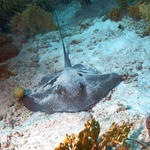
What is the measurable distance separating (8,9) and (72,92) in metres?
5.99

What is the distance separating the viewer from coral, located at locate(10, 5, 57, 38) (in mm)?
6855

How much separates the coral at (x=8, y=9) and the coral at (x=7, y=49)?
142 centimetres

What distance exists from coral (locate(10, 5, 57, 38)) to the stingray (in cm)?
428

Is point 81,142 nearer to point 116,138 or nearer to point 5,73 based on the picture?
point 116,138

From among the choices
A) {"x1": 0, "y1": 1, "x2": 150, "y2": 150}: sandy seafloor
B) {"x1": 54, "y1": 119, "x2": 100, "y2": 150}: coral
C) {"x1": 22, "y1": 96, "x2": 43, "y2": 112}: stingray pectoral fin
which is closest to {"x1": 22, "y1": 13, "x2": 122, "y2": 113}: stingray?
{"x1": 22, "y1": 96, "x2": 43, "y2": 112}: stingray pectoral fin

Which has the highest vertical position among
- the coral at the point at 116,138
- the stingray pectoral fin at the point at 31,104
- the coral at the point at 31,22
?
the coral at the point at 31,22

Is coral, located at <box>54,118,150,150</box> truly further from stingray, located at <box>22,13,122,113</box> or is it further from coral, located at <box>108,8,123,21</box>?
coral, located at <box>108,8,123,21</box>

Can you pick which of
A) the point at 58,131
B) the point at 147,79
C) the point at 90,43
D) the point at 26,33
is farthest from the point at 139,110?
the point at 26,33

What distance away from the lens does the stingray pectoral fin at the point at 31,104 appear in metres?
3.36

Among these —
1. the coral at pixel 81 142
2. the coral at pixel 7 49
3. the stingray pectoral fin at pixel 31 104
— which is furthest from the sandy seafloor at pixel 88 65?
the coral at pixel 81 142

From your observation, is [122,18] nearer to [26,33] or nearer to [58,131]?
[26,33]

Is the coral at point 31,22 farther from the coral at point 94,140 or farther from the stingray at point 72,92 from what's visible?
the coral at point 94,140

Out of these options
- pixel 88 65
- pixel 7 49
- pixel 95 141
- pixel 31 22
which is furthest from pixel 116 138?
pixel 31 22

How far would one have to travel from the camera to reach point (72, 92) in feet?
10.6
